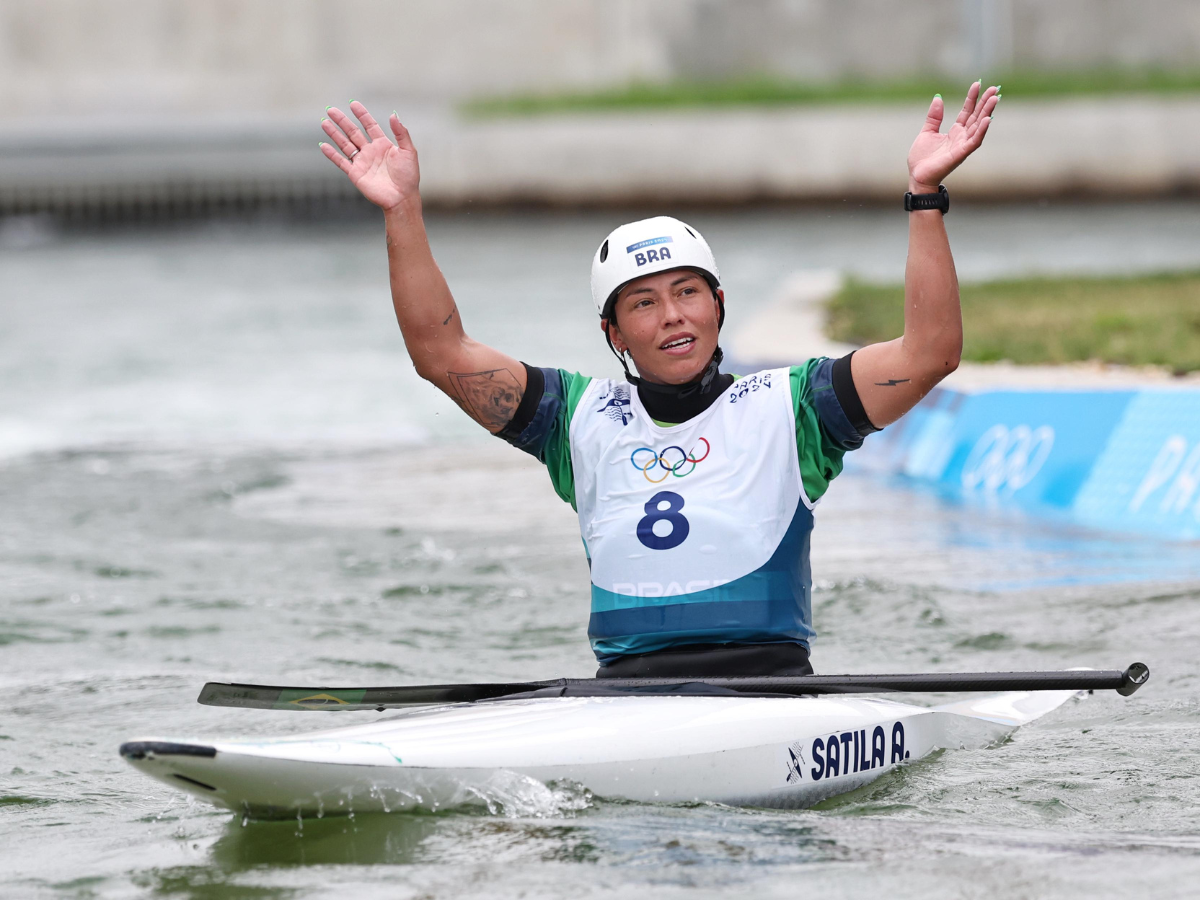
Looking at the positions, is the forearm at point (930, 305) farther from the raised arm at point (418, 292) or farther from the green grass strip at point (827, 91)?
the green grass strip at point (827, 91)

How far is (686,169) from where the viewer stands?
87.1 feet

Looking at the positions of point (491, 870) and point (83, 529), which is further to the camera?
point (83, 529)

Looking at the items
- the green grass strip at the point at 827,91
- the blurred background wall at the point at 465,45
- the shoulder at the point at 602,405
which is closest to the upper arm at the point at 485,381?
the shoulder at the point at 602,405

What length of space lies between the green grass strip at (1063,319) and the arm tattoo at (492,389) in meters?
5.35

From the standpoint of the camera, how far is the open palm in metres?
4.02

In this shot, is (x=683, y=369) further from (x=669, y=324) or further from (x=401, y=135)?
(x=401, y=135)

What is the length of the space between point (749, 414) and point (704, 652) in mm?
579

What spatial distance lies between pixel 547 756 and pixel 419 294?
1.18 m

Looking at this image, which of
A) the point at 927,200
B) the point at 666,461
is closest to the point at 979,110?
the point at 927,200

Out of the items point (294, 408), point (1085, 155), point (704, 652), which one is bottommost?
point (704, 652)

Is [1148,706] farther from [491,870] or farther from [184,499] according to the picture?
[184,499]

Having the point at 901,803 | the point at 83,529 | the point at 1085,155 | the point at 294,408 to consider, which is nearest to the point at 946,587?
the point at 901,803

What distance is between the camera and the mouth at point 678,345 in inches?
166

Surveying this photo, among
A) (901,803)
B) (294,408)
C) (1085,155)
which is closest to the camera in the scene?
(901,803)
